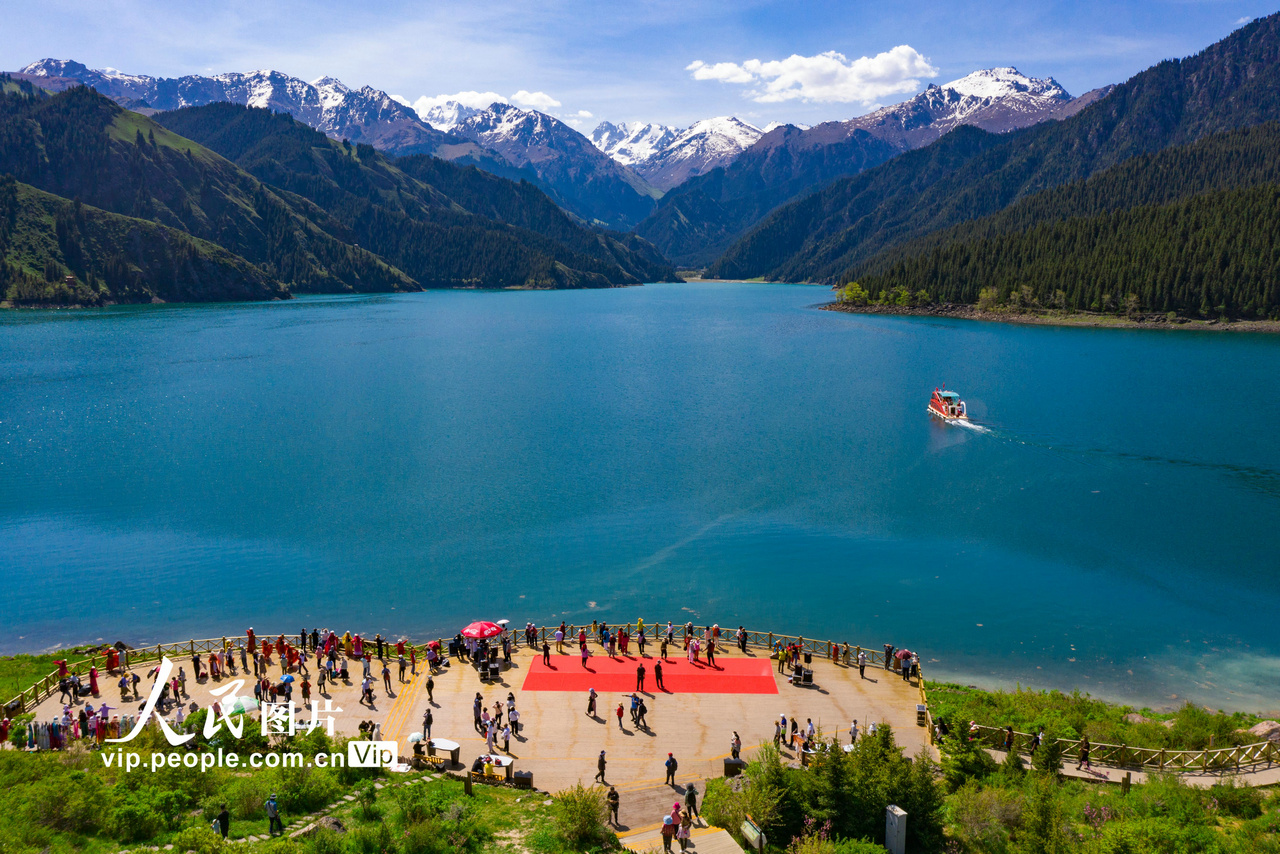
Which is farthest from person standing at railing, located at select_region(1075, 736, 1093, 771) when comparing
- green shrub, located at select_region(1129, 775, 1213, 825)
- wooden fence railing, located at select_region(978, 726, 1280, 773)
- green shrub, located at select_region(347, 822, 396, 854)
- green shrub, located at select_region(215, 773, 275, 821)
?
green shrub, located at select_region(215, 773, 275, 821)

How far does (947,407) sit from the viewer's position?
101250 mm

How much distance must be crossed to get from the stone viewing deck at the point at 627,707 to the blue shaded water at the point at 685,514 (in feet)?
26.4

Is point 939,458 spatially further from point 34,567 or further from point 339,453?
point 34,567

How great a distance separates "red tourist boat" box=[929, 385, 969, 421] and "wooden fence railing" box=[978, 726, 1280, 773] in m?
73.5

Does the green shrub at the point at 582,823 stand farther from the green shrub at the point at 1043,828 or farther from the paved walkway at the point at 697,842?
the green shrub at the point at 1043,828

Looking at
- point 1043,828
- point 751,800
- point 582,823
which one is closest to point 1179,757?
point 1043,828

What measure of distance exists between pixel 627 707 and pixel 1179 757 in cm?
2257

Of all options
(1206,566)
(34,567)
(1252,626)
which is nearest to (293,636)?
(34,567)

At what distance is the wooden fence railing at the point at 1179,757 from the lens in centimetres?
2906

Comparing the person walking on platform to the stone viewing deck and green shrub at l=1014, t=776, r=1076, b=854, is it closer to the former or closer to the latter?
the stone viewing deck

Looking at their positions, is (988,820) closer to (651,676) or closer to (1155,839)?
(1155,839)

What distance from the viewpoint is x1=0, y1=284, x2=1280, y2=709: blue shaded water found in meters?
48.8

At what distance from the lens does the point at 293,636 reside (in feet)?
145

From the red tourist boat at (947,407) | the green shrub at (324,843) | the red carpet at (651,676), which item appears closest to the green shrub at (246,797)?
the green shrub at (324,843)
